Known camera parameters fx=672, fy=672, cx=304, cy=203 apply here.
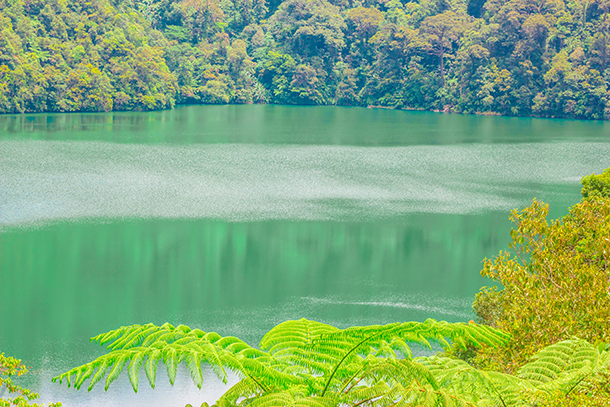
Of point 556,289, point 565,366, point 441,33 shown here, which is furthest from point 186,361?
point 441,33

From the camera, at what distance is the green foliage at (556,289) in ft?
22.8

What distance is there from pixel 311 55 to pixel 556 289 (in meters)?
81.8

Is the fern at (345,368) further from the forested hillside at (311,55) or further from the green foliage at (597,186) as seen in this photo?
the forested hillside at (311,55)

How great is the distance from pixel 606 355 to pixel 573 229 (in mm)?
4302

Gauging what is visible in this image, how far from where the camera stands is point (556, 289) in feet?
25.4

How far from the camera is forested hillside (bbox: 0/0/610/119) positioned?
63.4 m

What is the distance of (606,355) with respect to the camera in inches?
186

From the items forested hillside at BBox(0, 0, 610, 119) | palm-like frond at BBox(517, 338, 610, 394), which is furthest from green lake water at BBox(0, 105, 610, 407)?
forested hillside at BBox(0, 0, 610, 119)

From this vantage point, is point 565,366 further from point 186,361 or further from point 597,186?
point 597,186

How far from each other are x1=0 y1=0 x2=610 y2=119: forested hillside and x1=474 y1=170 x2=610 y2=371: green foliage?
57.2 meters

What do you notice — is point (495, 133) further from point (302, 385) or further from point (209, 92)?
point (302, 385)

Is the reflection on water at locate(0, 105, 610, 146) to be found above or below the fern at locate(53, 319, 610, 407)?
below

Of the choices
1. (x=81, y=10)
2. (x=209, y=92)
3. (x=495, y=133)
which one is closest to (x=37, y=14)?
(x=81, y=10)

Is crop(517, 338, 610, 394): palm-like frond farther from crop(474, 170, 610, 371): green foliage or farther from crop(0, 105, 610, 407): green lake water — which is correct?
crop(0, 105, 610, 407): green lake water
